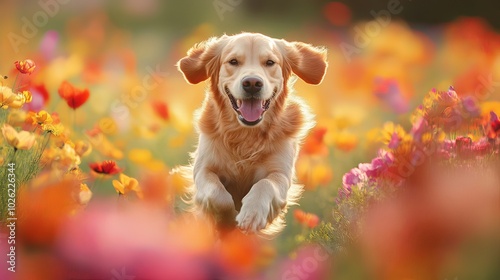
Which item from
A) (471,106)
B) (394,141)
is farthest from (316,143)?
(471,106)

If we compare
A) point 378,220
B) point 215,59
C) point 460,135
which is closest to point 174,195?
point 215,59

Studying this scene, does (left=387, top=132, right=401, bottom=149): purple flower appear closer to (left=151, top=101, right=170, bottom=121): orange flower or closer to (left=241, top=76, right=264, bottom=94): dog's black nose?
(left=241, top=76, right=264, bottom=94): dog's black nose

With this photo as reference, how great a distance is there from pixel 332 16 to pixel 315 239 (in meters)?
1.21

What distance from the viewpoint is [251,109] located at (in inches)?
135

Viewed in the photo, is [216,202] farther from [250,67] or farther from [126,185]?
[250,67]

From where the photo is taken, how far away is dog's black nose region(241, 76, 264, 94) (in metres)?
3.33

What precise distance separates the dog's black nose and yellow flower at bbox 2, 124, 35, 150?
3.30 ft

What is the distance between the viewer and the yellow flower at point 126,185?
11.4ft

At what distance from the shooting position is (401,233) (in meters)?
3.18

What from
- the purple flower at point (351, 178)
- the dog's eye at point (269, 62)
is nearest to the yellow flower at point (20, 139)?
the dog's eye at point (269, 62)

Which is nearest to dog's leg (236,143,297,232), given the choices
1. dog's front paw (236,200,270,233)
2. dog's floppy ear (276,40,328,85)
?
dog's front paw (236,200,270,233)

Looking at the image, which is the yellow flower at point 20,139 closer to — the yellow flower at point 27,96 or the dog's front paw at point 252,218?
the yellow flower at point 27,96

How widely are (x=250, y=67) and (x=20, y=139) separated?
1.12m

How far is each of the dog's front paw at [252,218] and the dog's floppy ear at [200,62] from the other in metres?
0.79
